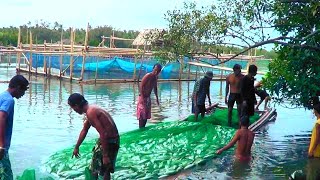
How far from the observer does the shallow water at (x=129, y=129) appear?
8.62m

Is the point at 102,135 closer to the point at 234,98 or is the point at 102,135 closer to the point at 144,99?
the point at 144,99

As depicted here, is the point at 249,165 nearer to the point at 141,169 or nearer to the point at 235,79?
the point at 141,169

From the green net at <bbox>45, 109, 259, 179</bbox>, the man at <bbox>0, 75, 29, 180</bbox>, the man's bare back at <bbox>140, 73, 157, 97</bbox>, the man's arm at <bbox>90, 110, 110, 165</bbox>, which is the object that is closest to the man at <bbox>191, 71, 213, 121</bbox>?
the green net at <bbox>45, 109, 259, 179</bbox>

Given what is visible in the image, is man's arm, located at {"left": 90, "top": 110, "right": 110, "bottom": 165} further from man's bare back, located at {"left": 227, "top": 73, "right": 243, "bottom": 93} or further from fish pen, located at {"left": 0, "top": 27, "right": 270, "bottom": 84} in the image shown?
fish pen, located at {"left": 0, "top": 27, "right": 270, "bottom": 84}

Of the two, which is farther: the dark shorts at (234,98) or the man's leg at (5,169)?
the dark shorts at (234,98)

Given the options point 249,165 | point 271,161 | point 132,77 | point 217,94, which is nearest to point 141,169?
point 249,165

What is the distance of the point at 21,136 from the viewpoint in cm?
1204

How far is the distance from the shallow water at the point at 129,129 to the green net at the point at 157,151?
42 cm

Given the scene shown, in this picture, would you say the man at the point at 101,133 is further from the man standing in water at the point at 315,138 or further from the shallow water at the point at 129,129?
the man standing in water at the point at 315,138

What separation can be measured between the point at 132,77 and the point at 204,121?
75.0 ft

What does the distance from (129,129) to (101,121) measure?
6.94 m

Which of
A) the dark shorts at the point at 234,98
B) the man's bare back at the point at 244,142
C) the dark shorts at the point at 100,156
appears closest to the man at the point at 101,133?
the dark shorts at the point at 100,156

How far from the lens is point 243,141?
332 inches

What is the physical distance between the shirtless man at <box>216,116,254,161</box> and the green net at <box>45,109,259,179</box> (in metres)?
0.60
